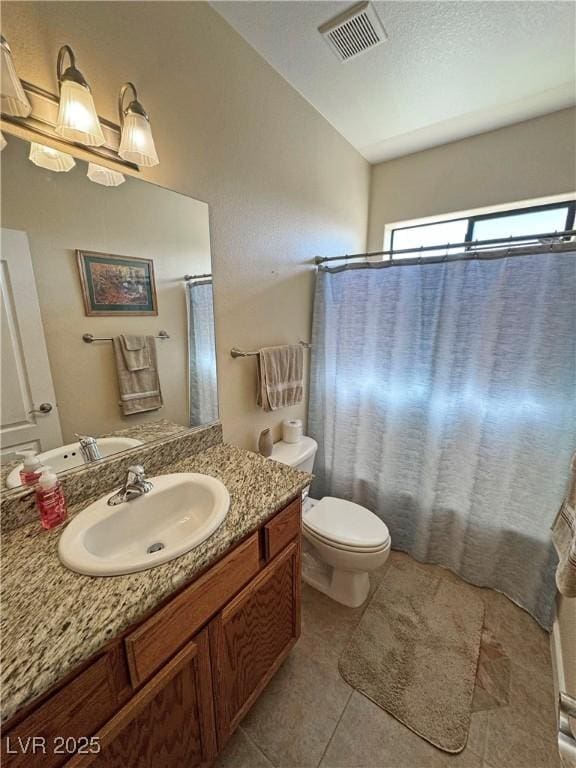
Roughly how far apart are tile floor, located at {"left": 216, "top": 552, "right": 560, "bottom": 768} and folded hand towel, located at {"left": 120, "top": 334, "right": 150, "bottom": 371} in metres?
1.40

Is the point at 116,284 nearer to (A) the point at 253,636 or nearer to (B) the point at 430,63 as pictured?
(A) the point at 253,636

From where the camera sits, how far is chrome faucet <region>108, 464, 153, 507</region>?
93 centimetres

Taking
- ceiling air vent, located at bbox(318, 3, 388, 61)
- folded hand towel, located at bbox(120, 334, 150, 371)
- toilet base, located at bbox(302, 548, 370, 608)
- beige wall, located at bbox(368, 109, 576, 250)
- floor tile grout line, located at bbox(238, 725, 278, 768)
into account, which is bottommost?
floor tile grout line, located at bbox(238, 725, 278, 768)

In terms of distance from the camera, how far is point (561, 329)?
52.2 inches

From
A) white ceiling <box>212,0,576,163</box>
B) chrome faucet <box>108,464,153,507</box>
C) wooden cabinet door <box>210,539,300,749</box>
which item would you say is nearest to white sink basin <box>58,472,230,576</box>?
chrome faucet <box>108,464,153,507</box>

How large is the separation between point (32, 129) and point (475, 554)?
2551mm

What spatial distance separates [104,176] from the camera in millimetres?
Answer: 971

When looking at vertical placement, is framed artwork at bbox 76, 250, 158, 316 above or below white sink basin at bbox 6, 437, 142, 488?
above

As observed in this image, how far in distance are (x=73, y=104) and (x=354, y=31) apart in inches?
45.6

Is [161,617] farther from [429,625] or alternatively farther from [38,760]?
[429,625]

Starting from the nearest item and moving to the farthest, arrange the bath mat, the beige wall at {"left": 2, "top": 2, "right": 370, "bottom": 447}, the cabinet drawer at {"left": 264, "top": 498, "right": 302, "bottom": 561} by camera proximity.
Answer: the beige wall at {"left": 2, "top": 2, "right": 370, "bottom": 447}, the cabinet drawer at {"left": 264, "top": 498, "right": 302, "bottom": 561}, the bath mat

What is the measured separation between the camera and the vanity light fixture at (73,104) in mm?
791

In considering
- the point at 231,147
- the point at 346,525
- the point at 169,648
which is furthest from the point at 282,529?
the point at 231,147

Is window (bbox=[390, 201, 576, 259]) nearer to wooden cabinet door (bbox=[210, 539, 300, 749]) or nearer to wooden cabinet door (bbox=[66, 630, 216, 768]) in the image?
wooden cabinet door (bbox=[210, 539, 300, 749])
